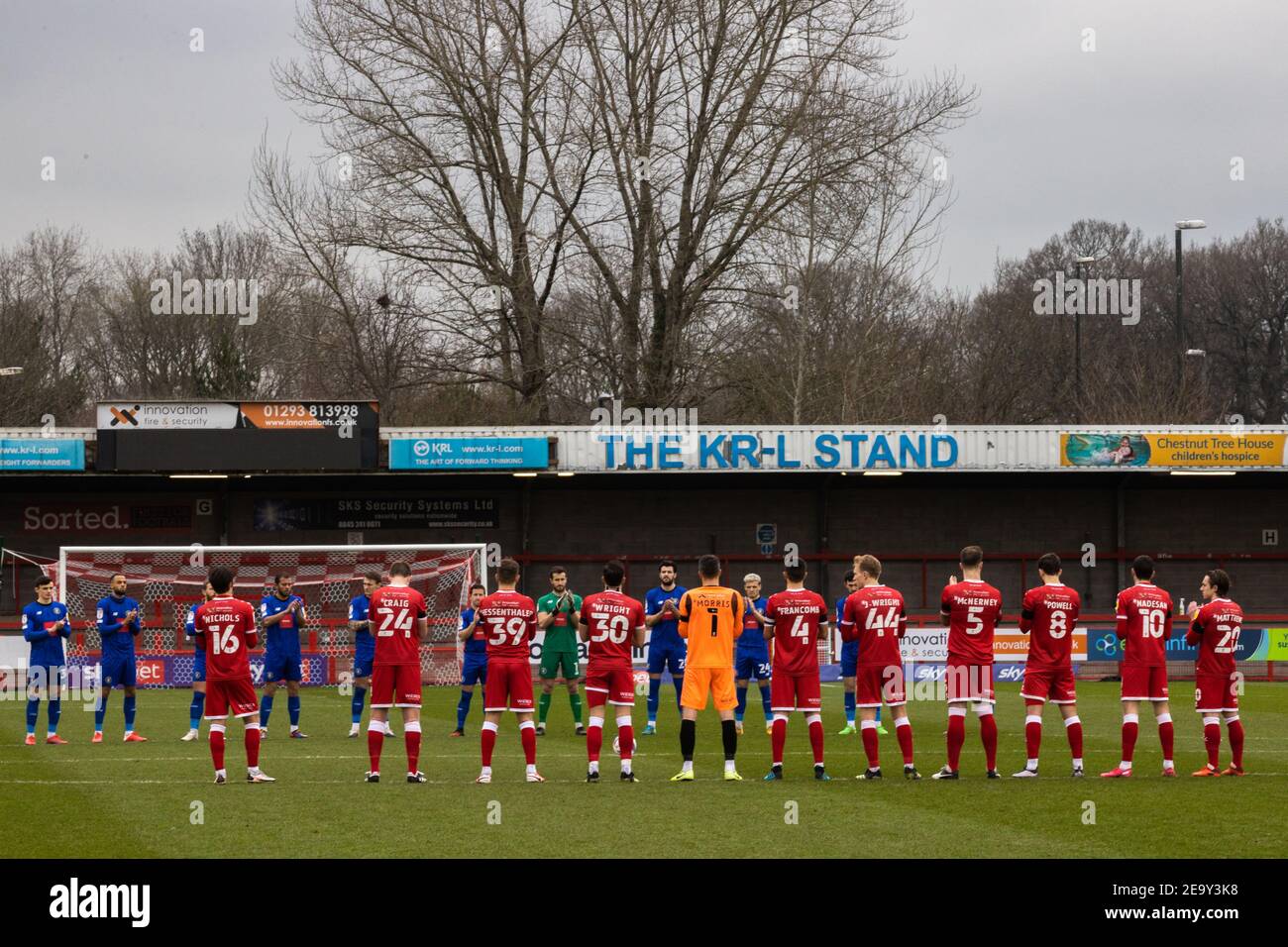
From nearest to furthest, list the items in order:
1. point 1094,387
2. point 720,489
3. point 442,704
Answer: point 442,704, point 720,489, point 1094,387

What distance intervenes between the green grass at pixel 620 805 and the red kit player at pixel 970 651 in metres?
0.43

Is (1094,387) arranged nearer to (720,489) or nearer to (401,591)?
(720,489)

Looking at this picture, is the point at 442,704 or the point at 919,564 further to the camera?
the point at 919,564

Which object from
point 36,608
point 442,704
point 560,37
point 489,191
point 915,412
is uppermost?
point 560,37

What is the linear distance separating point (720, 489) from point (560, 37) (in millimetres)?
14111

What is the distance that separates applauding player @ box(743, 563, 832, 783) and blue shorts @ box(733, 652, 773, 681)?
4.88 metres

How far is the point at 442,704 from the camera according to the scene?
27.1 meters

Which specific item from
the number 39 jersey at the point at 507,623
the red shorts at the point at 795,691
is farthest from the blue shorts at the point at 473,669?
the red shorts at the point at 795,691

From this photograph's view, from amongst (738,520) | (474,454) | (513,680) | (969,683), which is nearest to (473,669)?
(513,680)

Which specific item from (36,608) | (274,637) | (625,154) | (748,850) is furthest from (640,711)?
(625,154)

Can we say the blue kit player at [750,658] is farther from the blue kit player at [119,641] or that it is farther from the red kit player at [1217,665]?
the blue kit player at [119,641]

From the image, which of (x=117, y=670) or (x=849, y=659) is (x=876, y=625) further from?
(x=117, y=670)

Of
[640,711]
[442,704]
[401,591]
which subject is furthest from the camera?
[442,704]

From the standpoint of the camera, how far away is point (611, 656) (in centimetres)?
1538
